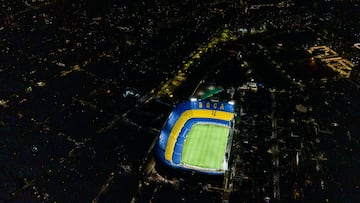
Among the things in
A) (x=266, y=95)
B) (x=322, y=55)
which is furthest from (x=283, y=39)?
(x=266, y=95)

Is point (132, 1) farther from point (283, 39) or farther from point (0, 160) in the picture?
point (0, 160)

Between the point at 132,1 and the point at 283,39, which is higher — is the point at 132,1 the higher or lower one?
the higher one

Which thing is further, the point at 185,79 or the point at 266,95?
the point at 185,79

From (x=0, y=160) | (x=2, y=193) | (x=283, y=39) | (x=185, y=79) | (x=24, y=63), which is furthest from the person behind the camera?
(x=283, y=39)

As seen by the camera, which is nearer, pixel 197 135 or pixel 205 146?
pixel 205 146
